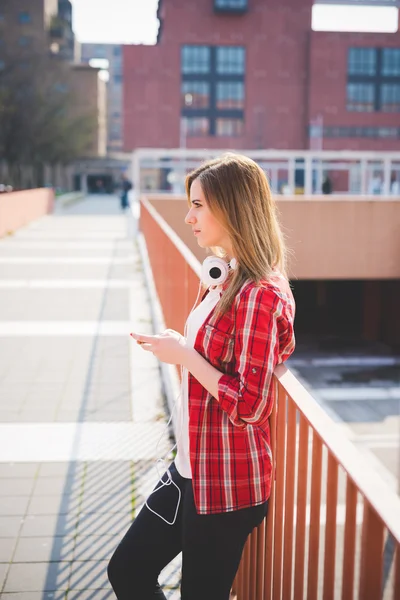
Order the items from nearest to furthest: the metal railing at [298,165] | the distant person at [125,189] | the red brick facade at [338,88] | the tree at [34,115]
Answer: the metal railing at [298,165]
the distant person at [125,189]
the tree at [34,115]
the red brick facade at [338,88]

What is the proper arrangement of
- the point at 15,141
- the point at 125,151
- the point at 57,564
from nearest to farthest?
the point at 57,564, the point at 15,141, the point at 125,151

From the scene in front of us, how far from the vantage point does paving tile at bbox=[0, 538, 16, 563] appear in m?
3.41

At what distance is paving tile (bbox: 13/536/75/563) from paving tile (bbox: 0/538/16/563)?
0.03 m

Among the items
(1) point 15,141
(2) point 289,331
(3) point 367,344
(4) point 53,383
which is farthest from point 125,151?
(2) point 289,331

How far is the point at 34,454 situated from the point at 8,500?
2.25 feet

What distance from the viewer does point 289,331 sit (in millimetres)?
2100

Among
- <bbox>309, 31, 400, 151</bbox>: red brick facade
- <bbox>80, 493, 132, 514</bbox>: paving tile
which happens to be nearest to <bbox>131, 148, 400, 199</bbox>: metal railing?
<bbox>309, 31, 400, 151</bbox>: red brick facade

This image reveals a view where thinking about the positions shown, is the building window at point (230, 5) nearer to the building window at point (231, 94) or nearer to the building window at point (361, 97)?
the building window at point (231, 94)

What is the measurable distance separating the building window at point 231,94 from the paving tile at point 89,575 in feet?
234

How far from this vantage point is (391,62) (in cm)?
7281

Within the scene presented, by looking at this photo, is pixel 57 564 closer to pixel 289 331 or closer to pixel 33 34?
pixel 289 331

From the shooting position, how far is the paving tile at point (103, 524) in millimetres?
3688

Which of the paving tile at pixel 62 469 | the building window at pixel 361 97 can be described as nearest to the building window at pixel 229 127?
the building window at pixel 361 97

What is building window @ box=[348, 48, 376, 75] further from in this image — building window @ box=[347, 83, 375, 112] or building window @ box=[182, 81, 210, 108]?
building window @ box=[182, 81, 210, 108]
